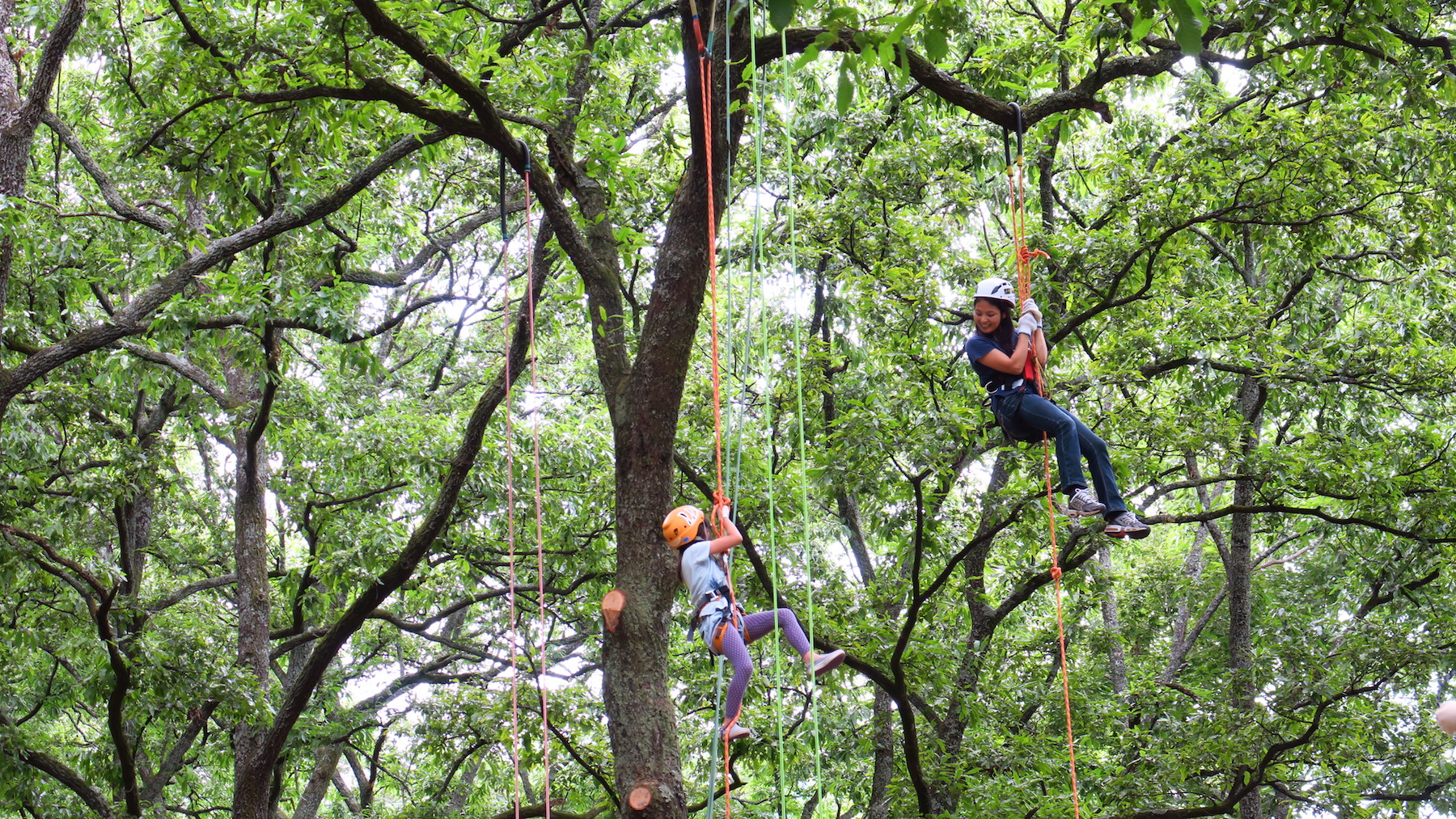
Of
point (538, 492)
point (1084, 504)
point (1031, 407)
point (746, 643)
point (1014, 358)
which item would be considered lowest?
point (746, 643)

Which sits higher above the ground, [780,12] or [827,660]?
[780,12]

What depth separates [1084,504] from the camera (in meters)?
5.18

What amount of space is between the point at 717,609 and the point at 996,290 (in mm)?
2007

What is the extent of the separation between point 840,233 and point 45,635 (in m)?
6.95

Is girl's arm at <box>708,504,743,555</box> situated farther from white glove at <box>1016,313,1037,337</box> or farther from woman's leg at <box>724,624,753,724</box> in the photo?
white glove at <box>1016,313,1037,337</box>

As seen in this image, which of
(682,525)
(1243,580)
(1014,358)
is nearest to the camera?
(682,525)

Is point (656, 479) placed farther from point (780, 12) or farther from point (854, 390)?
point (854, 390)

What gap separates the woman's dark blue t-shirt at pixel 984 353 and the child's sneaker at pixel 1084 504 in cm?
65

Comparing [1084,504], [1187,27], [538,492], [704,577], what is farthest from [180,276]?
[1187,27]

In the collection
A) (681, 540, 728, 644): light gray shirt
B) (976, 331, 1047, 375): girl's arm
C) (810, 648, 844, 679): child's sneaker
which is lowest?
(810, 648, 844, 679): child's sneaker

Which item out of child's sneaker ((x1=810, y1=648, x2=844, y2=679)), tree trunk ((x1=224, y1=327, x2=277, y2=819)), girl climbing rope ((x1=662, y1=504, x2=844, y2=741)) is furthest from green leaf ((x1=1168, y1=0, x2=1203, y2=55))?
tree trunk ((x1=224, y1=327, x2=277, y2=819))

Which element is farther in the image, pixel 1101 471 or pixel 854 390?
pixel 854 390

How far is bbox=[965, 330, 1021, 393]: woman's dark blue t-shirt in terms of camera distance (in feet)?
18.3

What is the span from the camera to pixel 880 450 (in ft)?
24.7
